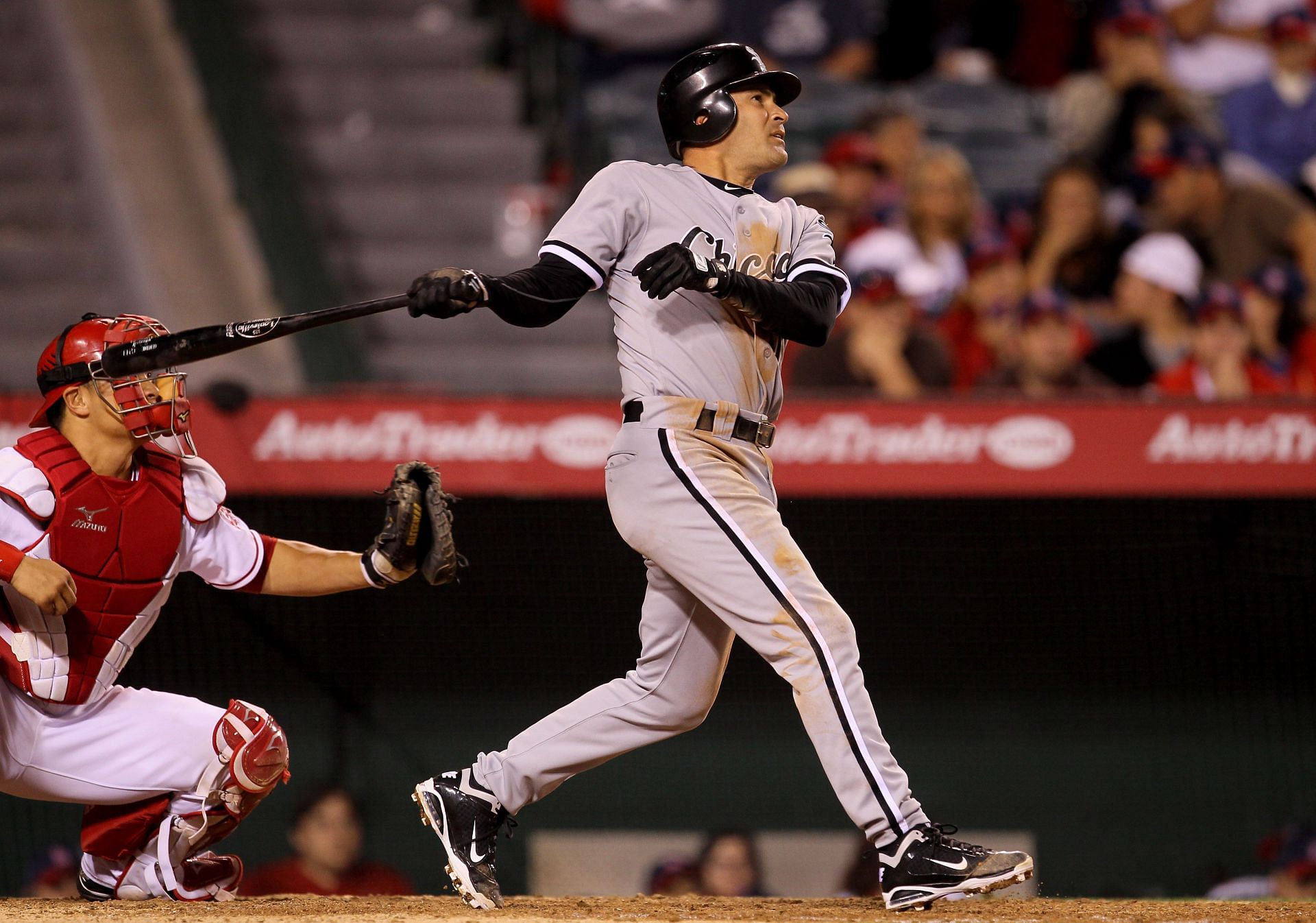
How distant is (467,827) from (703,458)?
0.84 meters

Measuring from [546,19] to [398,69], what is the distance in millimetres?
969

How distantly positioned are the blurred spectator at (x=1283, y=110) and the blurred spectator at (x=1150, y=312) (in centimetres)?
147

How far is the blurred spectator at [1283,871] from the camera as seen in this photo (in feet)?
15.3

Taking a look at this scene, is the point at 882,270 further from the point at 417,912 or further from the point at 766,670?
the point at 417,912

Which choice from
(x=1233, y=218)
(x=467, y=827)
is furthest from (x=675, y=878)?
(x=1233, y=218)

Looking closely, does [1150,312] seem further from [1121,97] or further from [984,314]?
[1121,97]

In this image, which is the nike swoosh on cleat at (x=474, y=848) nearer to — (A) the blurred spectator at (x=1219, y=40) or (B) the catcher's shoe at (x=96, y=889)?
(B) the catcher's shoe at (x=96, y=889)

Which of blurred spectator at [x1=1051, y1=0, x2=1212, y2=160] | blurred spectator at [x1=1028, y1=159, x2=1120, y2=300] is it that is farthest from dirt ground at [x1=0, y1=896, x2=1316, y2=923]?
blurred spectator at [x1=1051, y1=0, x2=1212, y2=160]

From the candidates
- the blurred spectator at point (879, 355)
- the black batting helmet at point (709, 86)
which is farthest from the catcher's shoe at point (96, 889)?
the blurred spectator at point (879, 355)

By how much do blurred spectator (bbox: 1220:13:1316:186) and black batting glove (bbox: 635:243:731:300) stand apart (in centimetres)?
475

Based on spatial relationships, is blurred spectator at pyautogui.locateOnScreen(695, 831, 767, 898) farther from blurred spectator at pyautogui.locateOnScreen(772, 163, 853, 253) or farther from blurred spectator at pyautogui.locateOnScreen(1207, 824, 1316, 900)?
blurred spectator at pyautogui.locateOnScreen(772, 163, 853, 253)

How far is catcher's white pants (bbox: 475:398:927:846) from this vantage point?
8.89 feet

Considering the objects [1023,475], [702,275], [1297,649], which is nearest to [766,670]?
[1023,475]

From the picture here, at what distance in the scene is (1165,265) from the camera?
17.6 ft
